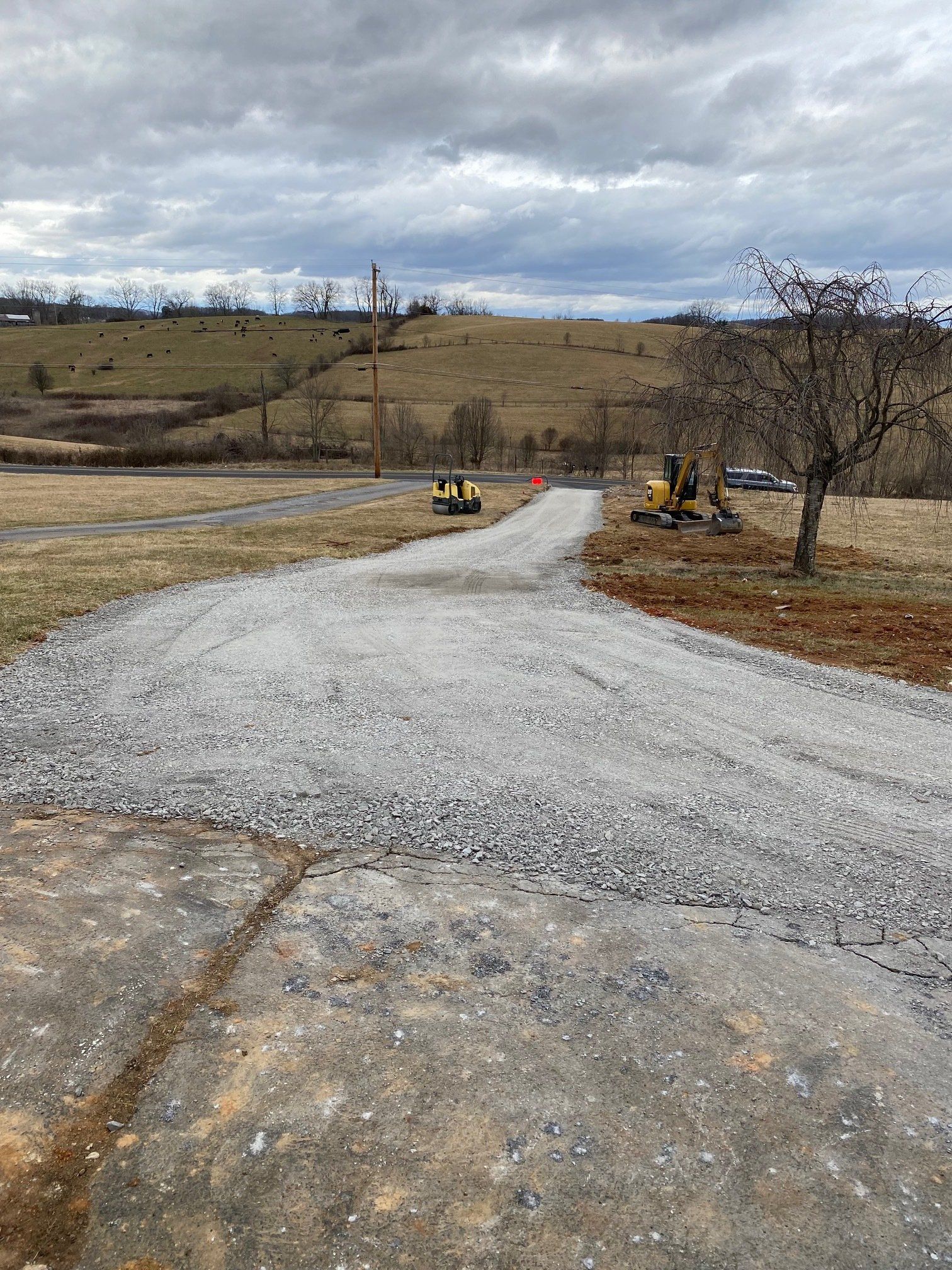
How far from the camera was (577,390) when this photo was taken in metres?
74.9

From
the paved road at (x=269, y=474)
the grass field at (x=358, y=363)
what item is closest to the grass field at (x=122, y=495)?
the paved road at (x=269, y=474)

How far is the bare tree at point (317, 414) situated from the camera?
183 feet

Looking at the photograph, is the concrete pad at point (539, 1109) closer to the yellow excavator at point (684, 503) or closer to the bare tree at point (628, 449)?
the yellow excavator at point (684, 503)

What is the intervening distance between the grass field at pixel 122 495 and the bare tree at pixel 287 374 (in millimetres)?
39671

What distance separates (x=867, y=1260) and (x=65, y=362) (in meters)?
105

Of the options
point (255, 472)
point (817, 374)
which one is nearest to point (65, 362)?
point (255, 472)

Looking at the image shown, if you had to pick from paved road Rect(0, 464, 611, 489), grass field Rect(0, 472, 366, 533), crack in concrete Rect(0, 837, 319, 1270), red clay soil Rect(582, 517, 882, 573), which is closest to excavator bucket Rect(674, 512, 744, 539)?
red clay soil Rect(582, 517, 882, 573)

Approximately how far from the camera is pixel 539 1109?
2678 mm

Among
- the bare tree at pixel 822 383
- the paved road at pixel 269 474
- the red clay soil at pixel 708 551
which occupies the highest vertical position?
the bare tree at pixel 822 383

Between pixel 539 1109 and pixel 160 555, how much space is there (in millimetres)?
15207

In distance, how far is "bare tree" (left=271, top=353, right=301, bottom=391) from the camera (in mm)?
76044

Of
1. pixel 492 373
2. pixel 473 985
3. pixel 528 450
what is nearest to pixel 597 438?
pixel 528 450

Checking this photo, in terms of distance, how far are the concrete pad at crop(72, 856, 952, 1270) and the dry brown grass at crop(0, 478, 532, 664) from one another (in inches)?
266

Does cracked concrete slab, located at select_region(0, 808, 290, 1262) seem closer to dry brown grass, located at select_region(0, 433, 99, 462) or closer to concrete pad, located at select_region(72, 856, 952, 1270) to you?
concrete pad, located at select_region(72, 856, 952, 1270)
